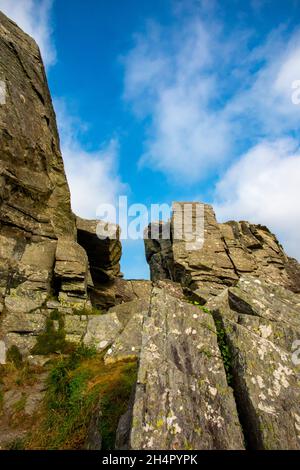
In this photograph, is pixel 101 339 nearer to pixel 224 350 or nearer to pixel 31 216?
pixel 224 350

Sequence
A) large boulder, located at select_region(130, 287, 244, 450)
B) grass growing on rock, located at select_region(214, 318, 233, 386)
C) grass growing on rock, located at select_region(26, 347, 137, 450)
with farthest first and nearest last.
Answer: grass growing on rock, located at select_region(26, 347, 137, 450) → grass growing on rock, located at select_region(214, 318, 233, 386) → large boulder, located at select_region(130, 287, 244, 450)

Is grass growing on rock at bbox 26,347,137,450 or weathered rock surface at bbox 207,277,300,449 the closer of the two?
weathered rock surface at bbox 207,277,300,449

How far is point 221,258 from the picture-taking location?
36.7 m

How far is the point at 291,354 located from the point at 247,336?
4.14ft

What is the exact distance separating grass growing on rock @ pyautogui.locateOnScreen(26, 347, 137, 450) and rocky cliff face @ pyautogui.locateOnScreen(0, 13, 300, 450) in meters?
0.04

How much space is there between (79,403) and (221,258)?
30.2m

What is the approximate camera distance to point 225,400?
6582 mm

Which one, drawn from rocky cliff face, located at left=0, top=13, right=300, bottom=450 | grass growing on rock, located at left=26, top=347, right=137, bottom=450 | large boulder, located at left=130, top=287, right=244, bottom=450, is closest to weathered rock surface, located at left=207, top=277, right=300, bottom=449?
rocky cliff face, located at left=0, top=13, right=300, bottom=450

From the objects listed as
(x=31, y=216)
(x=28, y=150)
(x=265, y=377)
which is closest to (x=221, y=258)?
(x=31, y=216)

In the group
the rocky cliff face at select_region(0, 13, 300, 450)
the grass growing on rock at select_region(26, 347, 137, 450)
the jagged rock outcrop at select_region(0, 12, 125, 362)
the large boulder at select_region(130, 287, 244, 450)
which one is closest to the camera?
the large boulder at select_region(130, 287, 244, 450)

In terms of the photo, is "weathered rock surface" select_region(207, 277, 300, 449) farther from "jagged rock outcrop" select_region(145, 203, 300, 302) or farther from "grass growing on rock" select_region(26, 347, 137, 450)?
"jagged rock outcrop" select_region(145, 203, 300, 302)

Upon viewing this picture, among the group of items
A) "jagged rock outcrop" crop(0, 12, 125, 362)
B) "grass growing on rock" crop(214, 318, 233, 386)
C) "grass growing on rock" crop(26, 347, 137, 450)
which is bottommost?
"grass growing on rock" crop(26, 347, 137, 450)

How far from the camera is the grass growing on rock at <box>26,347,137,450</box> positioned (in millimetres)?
7645

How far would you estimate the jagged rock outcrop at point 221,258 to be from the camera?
34594mm
